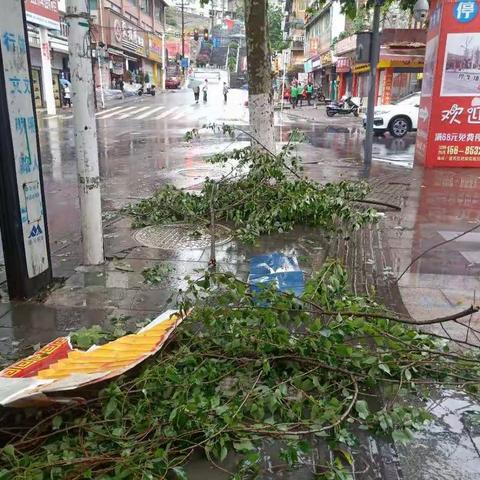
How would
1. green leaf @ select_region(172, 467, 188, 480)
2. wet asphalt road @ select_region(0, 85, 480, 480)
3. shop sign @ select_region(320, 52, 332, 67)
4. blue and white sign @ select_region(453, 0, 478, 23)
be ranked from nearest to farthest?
green leaf @ select_region(172, 467, 188, 480), wet asphalt road @ select_region(0, 85, 480, 480), blue and white sign @ select_region(453, 0, 478, 23), shop sign @ select_region(320, 52, 332, 67)

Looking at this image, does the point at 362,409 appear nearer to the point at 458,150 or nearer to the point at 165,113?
the point at 458,150

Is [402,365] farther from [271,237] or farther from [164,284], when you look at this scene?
[271,237]

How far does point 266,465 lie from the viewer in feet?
9.07

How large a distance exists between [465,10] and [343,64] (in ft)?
85.6

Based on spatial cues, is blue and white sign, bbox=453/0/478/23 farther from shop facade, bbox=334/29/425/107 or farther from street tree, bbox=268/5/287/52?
street tree, bbox=268/5/287/52

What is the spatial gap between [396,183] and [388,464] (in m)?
8.40

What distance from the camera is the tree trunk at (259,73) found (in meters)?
8.02

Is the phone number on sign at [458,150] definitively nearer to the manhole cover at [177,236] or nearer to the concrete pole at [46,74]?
the manhole cover at [177,236]

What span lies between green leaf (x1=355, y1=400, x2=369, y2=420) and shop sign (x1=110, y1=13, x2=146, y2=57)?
160 feet

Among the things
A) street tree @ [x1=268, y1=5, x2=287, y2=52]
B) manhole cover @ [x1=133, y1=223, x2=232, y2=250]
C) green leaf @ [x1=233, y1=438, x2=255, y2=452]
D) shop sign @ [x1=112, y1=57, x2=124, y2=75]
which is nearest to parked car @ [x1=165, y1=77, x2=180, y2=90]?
shop sign @ [x1=112, y1=57, x2=124, y2=75]

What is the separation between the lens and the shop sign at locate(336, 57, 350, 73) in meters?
35.0

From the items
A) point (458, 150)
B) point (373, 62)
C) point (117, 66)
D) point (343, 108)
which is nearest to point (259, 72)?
point (373, 62)

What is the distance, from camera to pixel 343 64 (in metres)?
35.9

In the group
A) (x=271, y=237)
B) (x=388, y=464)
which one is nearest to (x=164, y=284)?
(x=271, y=237)
